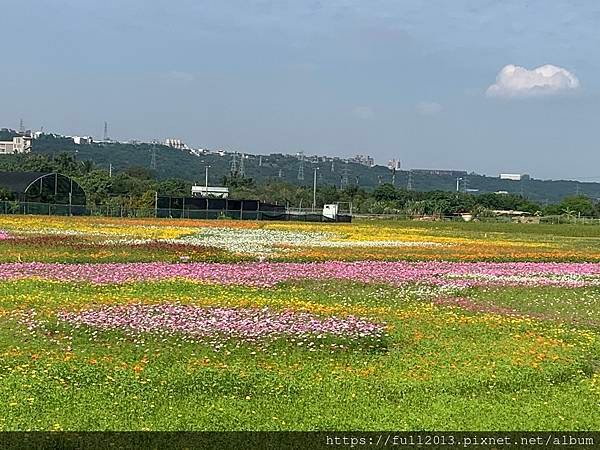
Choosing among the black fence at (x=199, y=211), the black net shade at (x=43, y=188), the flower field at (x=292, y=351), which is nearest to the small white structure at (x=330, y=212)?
the black fence at (x=199, y=211)

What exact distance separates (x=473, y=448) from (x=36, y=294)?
13.1 m

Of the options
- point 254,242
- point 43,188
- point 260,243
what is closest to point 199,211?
point 43,188

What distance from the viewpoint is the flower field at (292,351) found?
9203 mm

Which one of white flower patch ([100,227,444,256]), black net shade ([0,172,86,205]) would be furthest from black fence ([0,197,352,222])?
white flower patch ([100,227,444,256])

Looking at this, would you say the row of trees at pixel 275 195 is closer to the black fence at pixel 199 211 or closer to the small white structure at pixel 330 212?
the black fence at pixel 199 211

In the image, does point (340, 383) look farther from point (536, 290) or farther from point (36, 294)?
point (536, 290)

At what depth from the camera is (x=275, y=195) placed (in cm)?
13862

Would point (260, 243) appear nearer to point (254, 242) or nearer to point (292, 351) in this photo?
point (254, 242)

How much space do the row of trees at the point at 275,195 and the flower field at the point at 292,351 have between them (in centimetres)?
6897

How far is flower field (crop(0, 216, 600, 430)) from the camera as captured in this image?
9203 millimetres

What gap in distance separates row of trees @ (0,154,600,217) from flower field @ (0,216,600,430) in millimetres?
68971

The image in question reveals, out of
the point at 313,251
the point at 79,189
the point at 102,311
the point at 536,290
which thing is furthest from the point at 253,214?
the point at 102,311

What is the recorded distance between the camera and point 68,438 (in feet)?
26.6

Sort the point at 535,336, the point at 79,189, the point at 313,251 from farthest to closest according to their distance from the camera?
the point at 79,189 < the point at 313,251 < the point at 535,336
